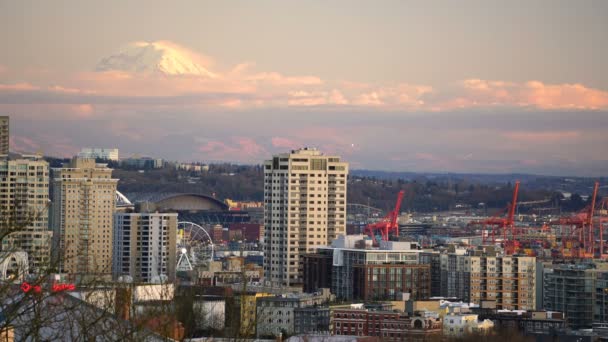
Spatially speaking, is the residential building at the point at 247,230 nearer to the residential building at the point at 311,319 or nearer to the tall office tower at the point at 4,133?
the tall office tower at the point at 4,133

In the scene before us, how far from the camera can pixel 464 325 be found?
40.2m

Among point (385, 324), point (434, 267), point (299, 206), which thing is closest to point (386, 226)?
point (299, 206)

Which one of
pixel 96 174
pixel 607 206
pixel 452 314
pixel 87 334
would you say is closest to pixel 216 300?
pixel 452 314

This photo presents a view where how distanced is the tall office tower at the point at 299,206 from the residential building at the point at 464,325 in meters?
18.7

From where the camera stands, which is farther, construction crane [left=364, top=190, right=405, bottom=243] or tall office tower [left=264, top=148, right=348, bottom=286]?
construction crane [left=364, top=190, right=405, bottom=243]

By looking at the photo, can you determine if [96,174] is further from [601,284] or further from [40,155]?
[601,284]

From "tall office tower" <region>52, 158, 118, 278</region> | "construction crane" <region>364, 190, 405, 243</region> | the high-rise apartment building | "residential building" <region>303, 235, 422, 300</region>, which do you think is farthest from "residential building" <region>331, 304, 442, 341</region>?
"construction crane" <region>364, 190, 405, 243</region>

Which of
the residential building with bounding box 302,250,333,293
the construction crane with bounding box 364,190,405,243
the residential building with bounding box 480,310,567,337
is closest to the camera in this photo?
the residential building with bounding box 480,310,567,337

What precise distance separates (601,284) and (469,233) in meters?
43.7

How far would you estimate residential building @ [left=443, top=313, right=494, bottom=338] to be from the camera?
128ft

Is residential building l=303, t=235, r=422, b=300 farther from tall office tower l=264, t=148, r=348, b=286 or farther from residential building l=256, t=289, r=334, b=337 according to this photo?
residential building l=256, t=289, r=334, b=337

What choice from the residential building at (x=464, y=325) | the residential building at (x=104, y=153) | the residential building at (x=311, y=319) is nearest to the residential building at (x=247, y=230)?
the residential building at (x=104, y=153)

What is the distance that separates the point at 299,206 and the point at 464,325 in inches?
835

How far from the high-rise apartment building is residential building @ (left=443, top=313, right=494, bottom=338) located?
11.2m
